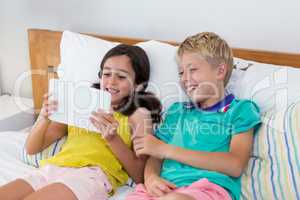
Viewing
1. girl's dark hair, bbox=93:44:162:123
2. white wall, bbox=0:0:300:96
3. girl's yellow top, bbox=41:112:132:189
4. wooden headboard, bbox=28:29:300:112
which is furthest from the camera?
wooden headboard, bbox=28:29:300:112

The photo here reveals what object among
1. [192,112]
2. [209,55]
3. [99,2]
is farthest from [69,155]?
[99,2]

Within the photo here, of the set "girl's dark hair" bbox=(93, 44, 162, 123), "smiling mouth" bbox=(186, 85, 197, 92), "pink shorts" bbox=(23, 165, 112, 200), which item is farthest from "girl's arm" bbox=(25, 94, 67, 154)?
"smiling mouth" bbox=(186, 85, 197, 92)

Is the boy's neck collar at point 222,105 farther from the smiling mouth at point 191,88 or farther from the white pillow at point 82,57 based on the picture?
the white pillow at point 82,57

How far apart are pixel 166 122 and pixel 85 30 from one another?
2.55ft

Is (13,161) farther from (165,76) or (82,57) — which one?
(165,76)

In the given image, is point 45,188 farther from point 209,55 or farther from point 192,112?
point 209,55

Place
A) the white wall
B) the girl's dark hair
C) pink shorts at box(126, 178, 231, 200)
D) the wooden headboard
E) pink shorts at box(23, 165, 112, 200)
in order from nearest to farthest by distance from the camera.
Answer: pink shorts at box(126, 178, 231, 200) → pink shorts at box(23, 165, 112, 200) → the girl's dark hair → the white wall → the wooden headboard

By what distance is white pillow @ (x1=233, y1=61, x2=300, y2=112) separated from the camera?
1.22m

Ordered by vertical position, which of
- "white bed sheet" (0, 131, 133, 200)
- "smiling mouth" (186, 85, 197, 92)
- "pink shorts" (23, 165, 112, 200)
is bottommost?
"white bed sheet" (0, 131, 133, 200)

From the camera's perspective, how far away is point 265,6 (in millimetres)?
1487

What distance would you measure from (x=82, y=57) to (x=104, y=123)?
45 centimetres

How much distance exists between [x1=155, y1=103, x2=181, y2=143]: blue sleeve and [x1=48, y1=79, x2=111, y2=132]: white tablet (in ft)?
0.71

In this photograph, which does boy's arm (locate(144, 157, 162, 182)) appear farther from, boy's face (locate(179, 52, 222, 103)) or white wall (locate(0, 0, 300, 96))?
white wall (locate(0, 0, 300, 96))

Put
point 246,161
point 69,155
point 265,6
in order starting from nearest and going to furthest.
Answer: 1. point 246,161
2. point 69,155
3. point 265,6
